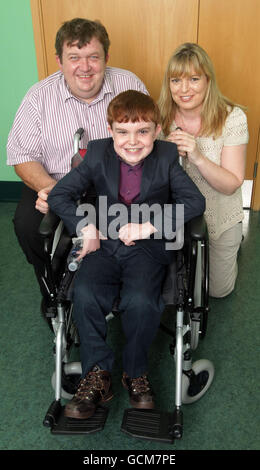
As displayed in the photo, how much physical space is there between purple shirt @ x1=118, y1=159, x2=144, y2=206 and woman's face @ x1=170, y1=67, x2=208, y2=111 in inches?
17.1

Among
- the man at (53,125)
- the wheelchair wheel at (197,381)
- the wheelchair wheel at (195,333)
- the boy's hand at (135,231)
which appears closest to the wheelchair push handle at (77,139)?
the man at (53,125)

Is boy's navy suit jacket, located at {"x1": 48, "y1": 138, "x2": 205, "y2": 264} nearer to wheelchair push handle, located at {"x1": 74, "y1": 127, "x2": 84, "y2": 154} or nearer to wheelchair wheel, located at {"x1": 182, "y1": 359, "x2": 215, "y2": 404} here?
wheelchair push handle, located at {"x1": 74, "y1": 127, "x2": 84, "y2": 154}

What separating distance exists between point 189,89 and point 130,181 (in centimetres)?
52

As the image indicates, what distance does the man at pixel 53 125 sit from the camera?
207cm

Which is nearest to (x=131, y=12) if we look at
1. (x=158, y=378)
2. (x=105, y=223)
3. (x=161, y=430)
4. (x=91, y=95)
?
(x=91, y=95)

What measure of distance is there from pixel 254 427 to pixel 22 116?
1.65 meters

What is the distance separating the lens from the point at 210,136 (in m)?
2.12

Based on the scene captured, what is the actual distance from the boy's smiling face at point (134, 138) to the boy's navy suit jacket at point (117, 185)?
0.19 feet

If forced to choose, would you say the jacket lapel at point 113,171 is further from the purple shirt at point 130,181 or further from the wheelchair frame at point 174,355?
the wheelchair frame at point 174,355

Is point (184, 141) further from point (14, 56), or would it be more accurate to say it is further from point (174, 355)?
point (14, 56)

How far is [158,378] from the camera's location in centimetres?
193

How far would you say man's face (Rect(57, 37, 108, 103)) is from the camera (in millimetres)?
2004

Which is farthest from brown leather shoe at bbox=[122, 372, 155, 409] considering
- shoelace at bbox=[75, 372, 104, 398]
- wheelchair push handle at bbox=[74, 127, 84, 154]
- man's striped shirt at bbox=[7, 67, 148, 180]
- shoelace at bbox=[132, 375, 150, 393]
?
man's striped shirt at bbox=[7, 67, 148, 180]
